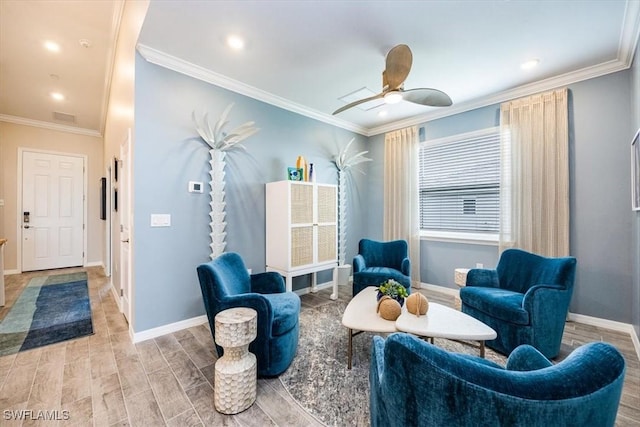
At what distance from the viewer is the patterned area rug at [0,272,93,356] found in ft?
8.24

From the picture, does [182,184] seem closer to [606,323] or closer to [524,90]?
[524,90]

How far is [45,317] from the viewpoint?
3.03 m

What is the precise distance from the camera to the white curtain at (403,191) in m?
4.28

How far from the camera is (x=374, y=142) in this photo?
16.5 ft

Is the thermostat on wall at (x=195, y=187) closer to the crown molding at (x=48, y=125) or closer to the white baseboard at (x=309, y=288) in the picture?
the white baseboard at (x=309, y=288)

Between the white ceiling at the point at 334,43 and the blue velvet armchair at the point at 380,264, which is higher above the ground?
the white ceiling at the point at 334,43

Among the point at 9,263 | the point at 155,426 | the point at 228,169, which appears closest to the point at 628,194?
the point at 228,169

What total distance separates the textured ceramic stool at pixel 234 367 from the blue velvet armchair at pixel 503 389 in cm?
112

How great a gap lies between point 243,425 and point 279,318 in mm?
640

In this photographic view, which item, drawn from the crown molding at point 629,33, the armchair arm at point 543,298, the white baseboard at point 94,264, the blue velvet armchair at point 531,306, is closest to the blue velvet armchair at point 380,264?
the blue velvet armchair at point 531,306

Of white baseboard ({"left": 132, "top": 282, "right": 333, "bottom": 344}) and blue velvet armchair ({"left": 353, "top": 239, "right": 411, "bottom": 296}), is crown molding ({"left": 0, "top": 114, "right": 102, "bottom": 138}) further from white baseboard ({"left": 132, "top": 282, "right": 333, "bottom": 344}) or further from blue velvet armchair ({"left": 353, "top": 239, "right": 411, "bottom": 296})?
blue velvet armchair ({"left": 353, "top": 239, "right": 411, "bottom": 296})

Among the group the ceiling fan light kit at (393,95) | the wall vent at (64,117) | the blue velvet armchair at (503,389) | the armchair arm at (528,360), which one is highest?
the wall vent at (64,117)

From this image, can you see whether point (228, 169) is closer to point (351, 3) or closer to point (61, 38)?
point (351, 3)

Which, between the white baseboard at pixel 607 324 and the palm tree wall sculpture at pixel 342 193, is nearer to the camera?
the white baseboard at pixel 607 324
